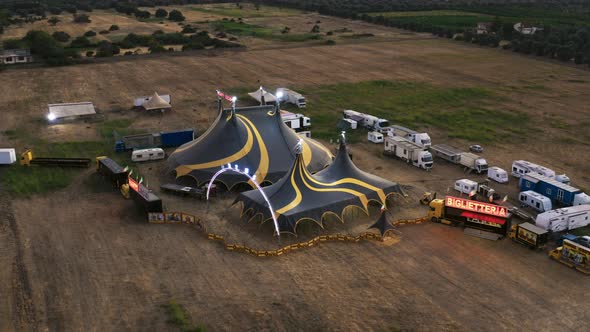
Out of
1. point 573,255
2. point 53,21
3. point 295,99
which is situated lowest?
point 573,255

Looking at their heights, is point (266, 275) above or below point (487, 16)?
below

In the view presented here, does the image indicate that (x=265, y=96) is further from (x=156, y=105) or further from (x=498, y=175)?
(x=498, y=175)

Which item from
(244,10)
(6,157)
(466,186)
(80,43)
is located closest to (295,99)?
(466,186)

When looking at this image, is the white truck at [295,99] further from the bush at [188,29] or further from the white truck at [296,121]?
the bush at [188,29]

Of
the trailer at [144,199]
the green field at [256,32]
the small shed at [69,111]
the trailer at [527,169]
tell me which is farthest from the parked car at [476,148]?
the green field at [256,32]

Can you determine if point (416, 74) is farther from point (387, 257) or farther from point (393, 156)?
point (387, 257)

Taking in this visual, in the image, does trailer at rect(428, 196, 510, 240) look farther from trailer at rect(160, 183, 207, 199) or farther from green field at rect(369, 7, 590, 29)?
green field at rect(369, 7, 590, 29)

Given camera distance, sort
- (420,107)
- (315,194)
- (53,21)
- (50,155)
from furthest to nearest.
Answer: (53,21)
(420,107)
(50,155)
(315,194)
